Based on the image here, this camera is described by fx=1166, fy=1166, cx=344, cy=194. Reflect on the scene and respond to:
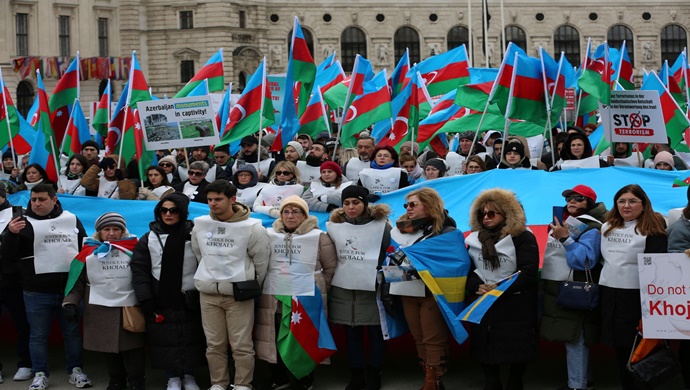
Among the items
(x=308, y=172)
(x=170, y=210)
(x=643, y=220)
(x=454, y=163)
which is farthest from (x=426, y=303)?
(x=454, y=163)

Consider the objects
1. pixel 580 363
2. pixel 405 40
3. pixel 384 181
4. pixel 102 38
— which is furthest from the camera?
pixel 405 40

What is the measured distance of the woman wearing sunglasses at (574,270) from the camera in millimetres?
8688

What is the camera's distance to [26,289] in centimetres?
975

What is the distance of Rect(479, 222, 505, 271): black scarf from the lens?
8.66 m

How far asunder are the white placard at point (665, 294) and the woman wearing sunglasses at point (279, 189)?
3.66 metres

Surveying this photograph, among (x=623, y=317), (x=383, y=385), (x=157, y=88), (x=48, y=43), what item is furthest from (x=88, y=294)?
(x=157, y=88)

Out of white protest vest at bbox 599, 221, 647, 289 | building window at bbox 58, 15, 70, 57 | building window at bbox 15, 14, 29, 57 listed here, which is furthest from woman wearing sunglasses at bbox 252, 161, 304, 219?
building window at bbox 58, 15, 70, 57

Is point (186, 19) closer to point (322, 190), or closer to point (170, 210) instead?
point (322, 190)

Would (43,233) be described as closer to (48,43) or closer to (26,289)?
(26,289)

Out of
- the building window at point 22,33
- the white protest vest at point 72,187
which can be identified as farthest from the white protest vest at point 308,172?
the building window at point 22,33

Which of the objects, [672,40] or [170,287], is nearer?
[170,287]

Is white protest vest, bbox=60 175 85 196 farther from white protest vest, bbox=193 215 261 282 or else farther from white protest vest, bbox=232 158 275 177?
white protest vest, bbox=193 215 261 282

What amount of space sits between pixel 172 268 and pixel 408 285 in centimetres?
187

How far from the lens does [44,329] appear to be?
32.0 ft
